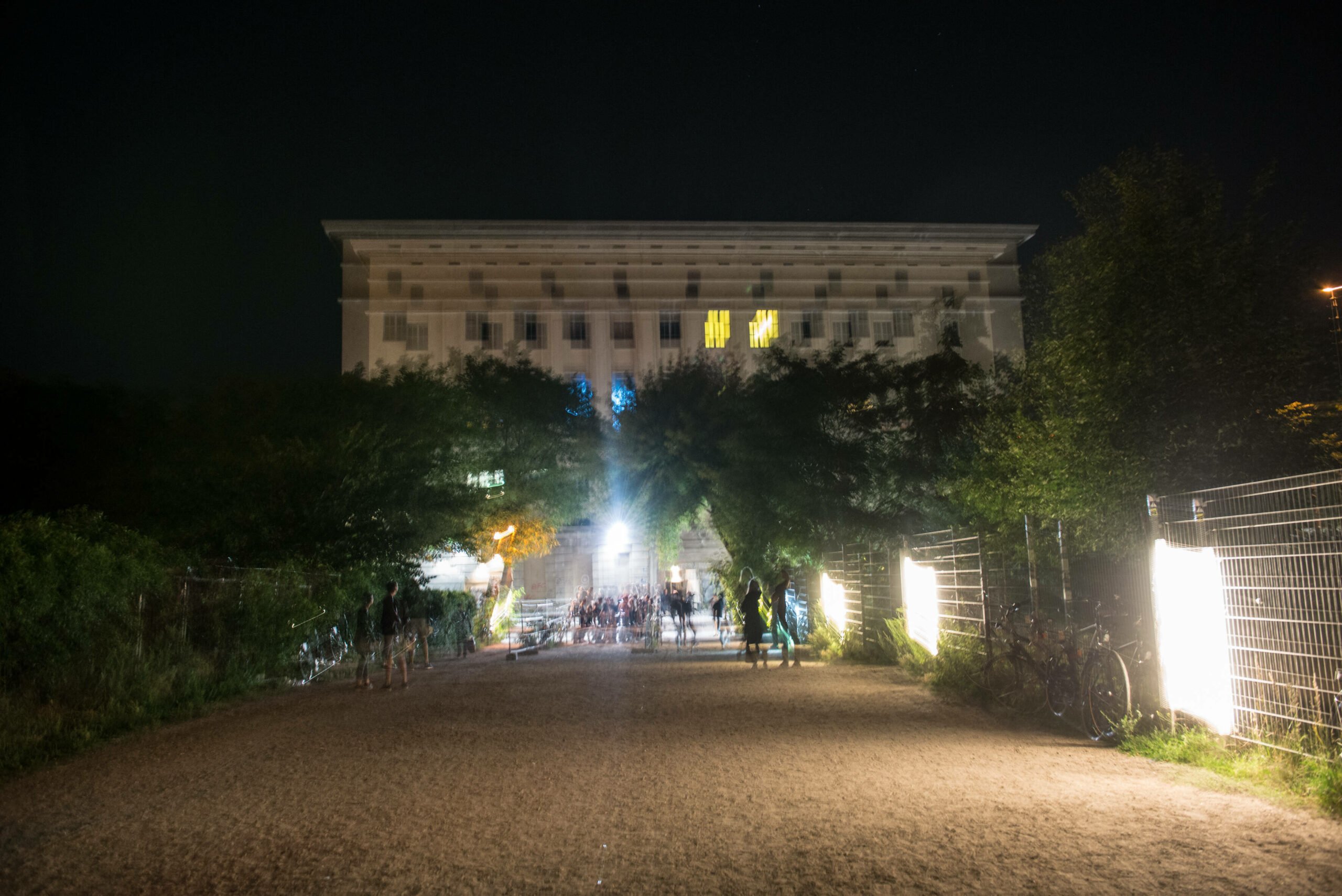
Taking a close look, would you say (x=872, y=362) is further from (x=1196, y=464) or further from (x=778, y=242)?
(x=778, y=242)

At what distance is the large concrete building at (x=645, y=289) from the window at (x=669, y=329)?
0.36 ft

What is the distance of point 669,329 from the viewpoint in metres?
67.8

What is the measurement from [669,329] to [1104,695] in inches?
2325

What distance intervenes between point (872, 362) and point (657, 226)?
44.5 meters

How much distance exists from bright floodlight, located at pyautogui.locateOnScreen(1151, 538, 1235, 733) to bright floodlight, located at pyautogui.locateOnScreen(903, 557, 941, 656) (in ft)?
22.6

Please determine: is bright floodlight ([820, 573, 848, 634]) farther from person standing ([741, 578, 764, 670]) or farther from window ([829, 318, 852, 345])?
window ([829, 318, 852, 345])

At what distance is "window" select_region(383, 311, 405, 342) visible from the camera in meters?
66.0

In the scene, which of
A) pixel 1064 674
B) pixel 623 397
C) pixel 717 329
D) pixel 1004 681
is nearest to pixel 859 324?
pixel 717 329

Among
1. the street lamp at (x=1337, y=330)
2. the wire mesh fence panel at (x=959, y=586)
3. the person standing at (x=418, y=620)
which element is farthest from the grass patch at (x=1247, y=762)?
the person standing at (x=418, y=620)

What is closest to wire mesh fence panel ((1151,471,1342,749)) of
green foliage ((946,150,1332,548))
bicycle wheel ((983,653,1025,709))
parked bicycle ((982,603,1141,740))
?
parked bicycle ((982,603,1141,740))

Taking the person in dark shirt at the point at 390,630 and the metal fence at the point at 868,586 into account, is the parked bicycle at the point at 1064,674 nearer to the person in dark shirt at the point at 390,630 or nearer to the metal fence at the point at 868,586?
the metal fence at the point at 868,586

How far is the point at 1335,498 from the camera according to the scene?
7520 mm

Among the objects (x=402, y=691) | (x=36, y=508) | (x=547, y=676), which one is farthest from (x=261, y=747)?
(x=36, y=508)

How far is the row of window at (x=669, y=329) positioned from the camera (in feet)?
217
